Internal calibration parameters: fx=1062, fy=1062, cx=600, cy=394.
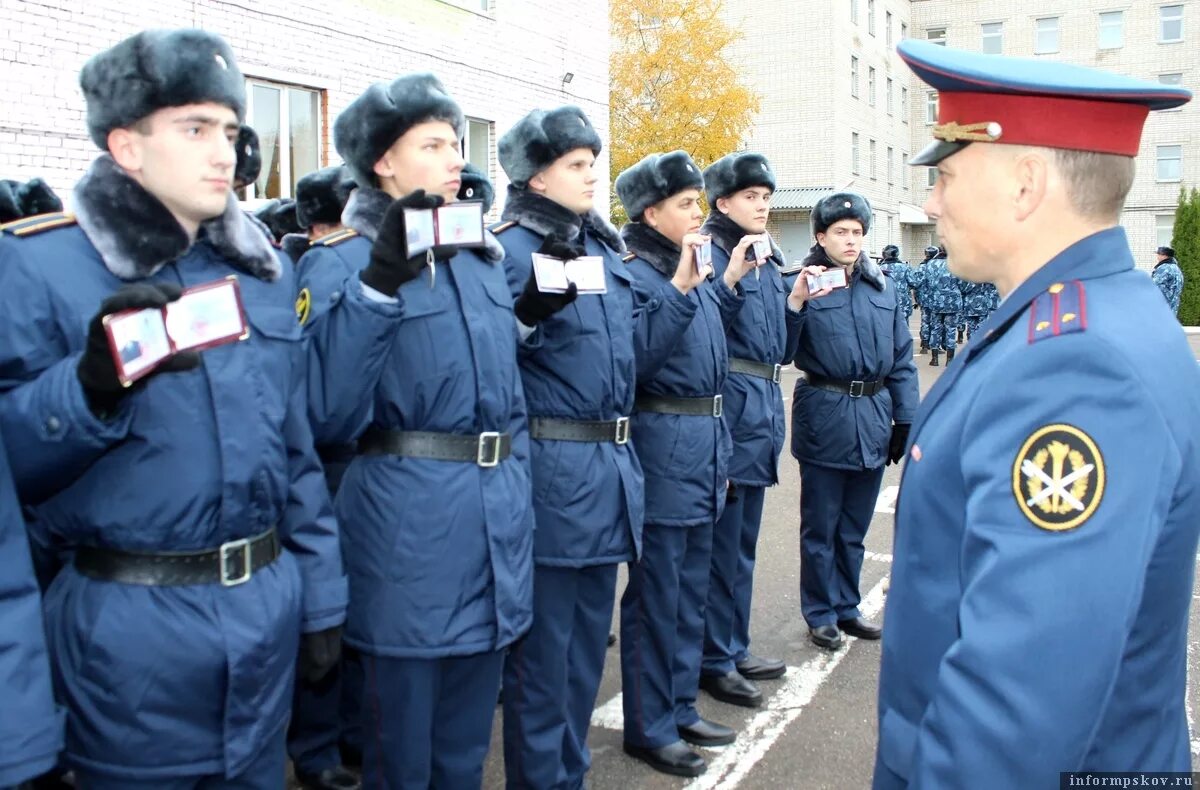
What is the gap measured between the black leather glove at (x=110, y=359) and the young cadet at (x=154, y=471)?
0.9 inches

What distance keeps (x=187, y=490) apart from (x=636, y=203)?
2549 mm

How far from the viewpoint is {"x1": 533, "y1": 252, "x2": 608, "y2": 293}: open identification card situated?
125 inches

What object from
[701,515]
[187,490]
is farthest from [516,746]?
[187,490]

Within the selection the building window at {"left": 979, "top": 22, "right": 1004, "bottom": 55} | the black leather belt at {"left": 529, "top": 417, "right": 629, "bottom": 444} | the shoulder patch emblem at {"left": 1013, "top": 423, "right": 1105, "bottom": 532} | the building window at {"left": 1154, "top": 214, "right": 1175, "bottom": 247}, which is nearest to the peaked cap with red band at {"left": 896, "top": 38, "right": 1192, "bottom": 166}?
the shoulder patch emblem at {"left": 1013, "top": 423, "right": 1105, "bottom": 532}

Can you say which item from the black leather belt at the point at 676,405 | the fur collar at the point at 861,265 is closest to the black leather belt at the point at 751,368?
the black leather belt at the point at 676,405

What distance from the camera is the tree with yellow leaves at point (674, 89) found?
27.3 metres

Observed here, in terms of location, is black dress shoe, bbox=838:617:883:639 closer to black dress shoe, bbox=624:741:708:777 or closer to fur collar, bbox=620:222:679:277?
black dress shoe, bbox=624:741:708:777

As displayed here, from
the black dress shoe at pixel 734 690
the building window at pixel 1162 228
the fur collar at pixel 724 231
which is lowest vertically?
the black dress shoe at pixel 734 690

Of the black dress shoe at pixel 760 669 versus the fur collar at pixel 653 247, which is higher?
the fur collar at pixel 653 247

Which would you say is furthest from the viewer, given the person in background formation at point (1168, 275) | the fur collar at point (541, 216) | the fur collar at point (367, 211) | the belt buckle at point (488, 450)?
the person in background formation at point (1168, 275)

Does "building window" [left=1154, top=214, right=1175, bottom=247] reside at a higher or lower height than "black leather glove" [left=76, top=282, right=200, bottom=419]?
higher

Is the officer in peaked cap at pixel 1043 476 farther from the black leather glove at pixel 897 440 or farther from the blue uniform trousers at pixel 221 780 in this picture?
the black leather glove at pixel 897 440

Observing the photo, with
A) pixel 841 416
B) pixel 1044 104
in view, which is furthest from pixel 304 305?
pixel 841 416

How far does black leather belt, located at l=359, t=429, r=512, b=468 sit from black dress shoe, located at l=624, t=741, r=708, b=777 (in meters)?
1.64
